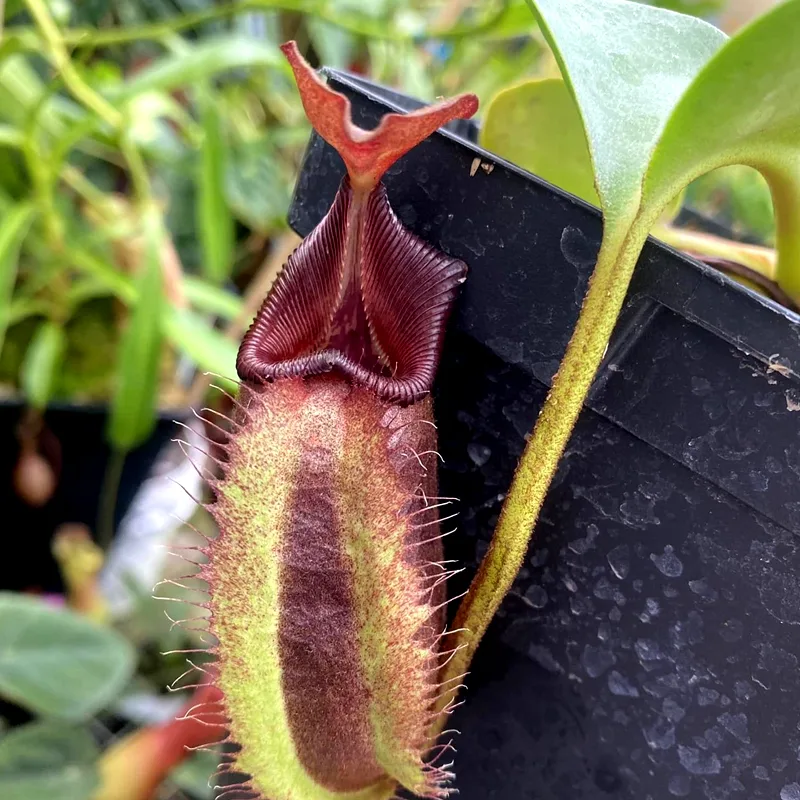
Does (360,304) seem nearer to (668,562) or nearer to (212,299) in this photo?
(668,562)

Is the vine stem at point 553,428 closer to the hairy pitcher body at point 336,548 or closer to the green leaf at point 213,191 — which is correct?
the hairy pitcher body at point 336,548

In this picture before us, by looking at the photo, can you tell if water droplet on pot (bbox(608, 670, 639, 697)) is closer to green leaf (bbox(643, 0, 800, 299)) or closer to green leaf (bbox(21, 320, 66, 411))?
green leaf (bbox(643, 0, 800, 299))

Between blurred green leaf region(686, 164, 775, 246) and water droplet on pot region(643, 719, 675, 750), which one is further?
→ blurred green leaf region(686, 164, 775, 246)

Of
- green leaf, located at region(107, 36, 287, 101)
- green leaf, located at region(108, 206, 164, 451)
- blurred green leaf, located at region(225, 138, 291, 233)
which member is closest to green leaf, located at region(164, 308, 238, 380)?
green leaf, located at region(108, 206, 164, 451)

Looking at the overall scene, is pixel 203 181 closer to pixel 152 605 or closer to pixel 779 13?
pixel 152 605

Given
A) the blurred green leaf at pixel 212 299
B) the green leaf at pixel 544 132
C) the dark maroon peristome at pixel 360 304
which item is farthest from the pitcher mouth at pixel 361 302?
the blurred green leaf at pixel 212 299

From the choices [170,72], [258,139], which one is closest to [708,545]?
[170,72]
